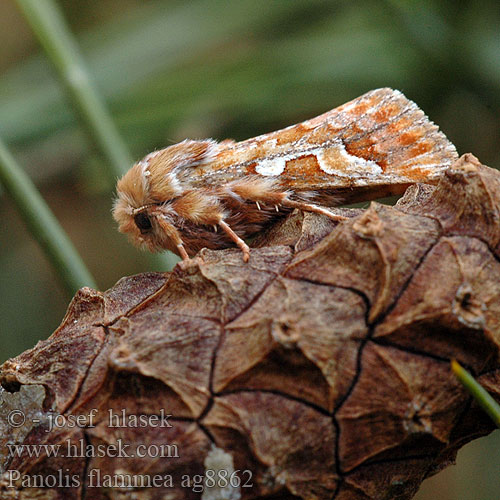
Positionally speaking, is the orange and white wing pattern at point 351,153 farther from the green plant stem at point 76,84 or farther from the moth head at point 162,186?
the green plant stem at point 76,84

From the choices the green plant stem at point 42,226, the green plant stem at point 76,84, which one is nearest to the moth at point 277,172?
the green plant stem at point 76,84

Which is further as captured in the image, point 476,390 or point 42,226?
point 42,226

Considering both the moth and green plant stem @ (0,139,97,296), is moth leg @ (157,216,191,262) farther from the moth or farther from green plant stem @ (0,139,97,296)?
green plant stem @ (0,139,97,296)

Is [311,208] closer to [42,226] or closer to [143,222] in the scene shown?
[143,222]

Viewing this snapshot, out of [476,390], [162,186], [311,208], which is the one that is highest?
[162,186]

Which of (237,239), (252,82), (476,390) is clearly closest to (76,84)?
(237,239)

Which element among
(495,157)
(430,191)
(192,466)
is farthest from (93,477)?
(495,157)

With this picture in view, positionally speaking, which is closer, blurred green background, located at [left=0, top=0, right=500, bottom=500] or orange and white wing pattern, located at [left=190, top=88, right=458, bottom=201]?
orange and white wing pattern, located at [left=190, top=88, right=458, bottom=201]

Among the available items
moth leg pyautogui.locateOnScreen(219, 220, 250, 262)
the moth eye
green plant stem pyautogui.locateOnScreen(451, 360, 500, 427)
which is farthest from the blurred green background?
green plant stem pyautogui.locateOnScreen(451, 360, 500, 427)
